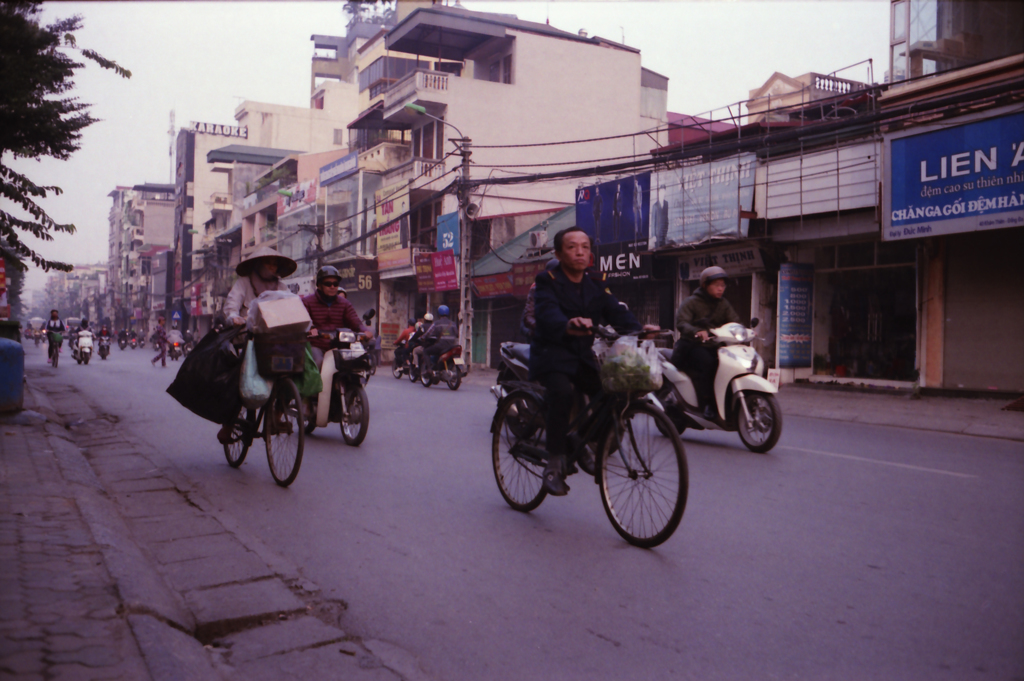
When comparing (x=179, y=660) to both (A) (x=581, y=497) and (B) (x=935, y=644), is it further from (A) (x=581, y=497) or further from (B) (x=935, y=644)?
(A) (x=581, y=497)

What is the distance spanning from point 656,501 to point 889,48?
16167 millimetres

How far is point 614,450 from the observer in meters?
4.75

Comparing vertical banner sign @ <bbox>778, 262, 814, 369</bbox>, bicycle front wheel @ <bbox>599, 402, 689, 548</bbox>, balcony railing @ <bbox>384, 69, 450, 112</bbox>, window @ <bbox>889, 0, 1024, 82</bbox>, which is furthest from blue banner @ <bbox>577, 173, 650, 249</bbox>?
bicycle front wheel @ <bbox>599, 402, 689, 548</bbox>

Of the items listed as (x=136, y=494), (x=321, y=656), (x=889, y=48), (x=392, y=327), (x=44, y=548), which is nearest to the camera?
(x=321, y=656)

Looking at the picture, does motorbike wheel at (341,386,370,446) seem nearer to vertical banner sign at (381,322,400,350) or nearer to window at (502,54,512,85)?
window at (502,54,512,85)

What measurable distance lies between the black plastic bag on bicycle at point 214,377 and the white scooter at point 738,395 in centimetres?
404

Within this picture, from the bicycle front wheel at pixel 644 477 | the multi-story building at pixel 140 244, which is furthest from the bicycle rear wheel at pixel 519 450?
the multi-story building at pixel 140 244

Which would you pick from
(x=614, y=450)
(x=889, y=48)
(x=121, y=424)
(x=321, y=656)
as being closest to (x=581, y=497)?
(x=614, y=450)

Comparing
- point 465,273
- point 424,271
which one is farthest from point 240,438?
point 424,271

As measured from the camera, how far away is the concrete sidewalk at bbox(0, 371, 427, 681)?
2.87m

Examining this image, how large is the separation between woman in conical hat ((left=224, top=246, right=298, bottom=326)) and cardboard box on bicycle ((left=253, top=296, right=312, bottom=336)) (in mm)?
748

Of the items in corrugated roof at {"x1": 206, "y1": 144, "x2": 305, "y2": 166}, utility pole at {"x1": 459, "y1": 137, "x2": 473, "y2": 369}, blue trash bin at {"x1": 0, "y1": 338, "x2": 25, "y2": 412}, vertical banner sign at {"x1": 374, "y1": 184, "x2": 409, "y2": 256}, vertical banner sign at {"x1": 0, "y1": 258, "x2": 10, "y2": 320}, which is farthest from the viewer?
corrugated roof at {"x1": 206, "y1": 144, "x2": 305, "y2": 166}

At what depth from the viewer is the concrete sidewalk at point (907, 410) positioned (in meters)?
11.6

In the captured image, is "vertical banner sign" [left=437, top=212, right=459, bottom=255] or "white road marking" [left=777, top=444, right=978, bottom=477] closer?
"white road marking" [left=777, top=444, right=978, bottom=477]
